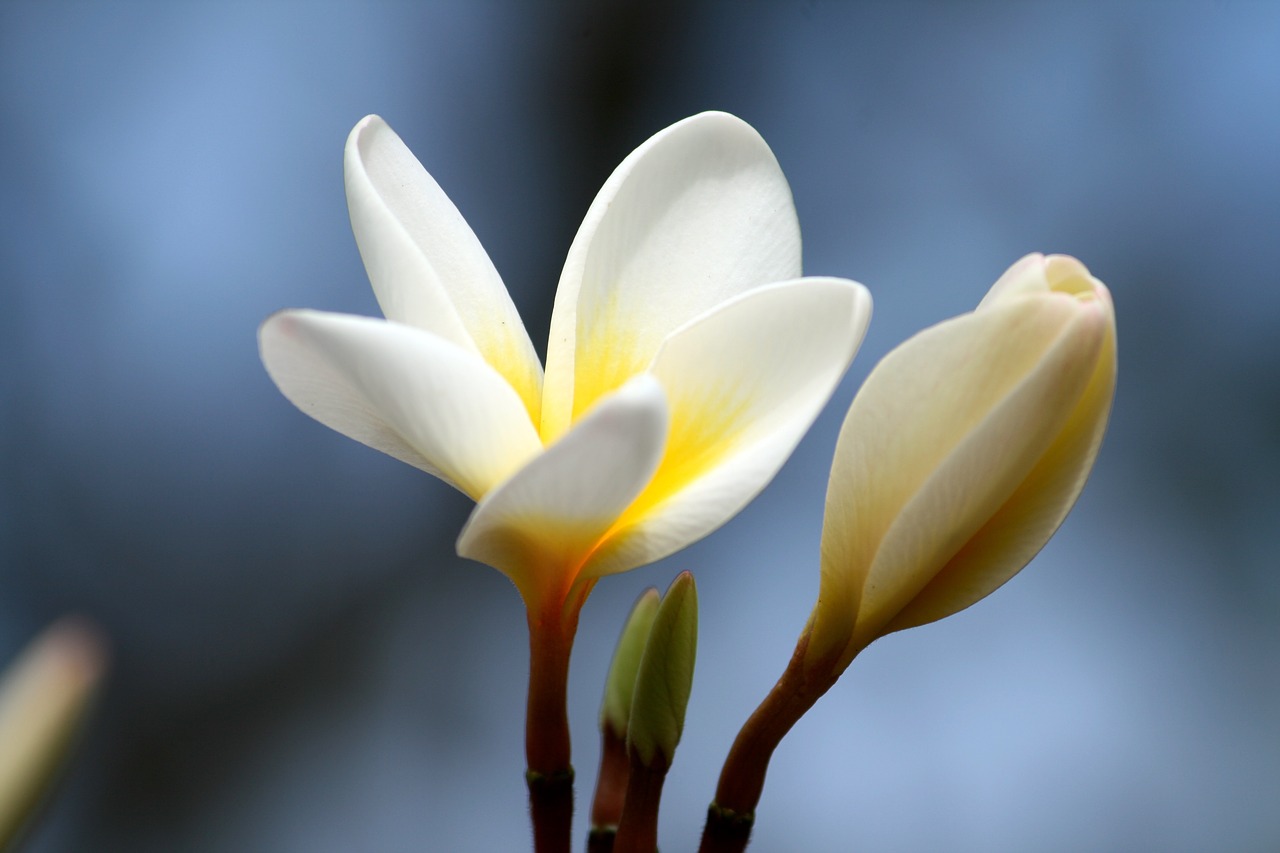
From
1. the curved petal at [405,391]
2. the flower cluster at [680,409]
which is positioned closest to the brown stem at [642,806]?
the flower cluster at [680,409]

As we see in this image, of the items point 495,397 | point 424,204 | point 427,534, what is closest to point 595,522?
point 495,397

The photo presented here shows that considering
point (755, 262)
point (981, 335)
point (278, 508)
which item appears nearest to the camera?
point (981, 335)

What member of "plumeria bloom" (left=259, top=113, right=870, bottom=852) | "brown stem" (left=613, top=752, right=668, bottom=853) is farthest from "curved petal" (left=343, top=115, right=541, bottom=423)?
"brown stem" (left=613, top=752, right=668, bottom=853)

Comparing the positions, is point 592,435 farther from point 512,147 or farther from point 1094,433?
point 512,147

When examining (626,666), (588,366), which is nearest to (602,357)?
(588,366)

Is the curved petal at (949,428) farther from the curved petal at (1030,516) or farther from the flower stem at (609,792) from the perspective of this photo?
the flower stem at (609,792)
